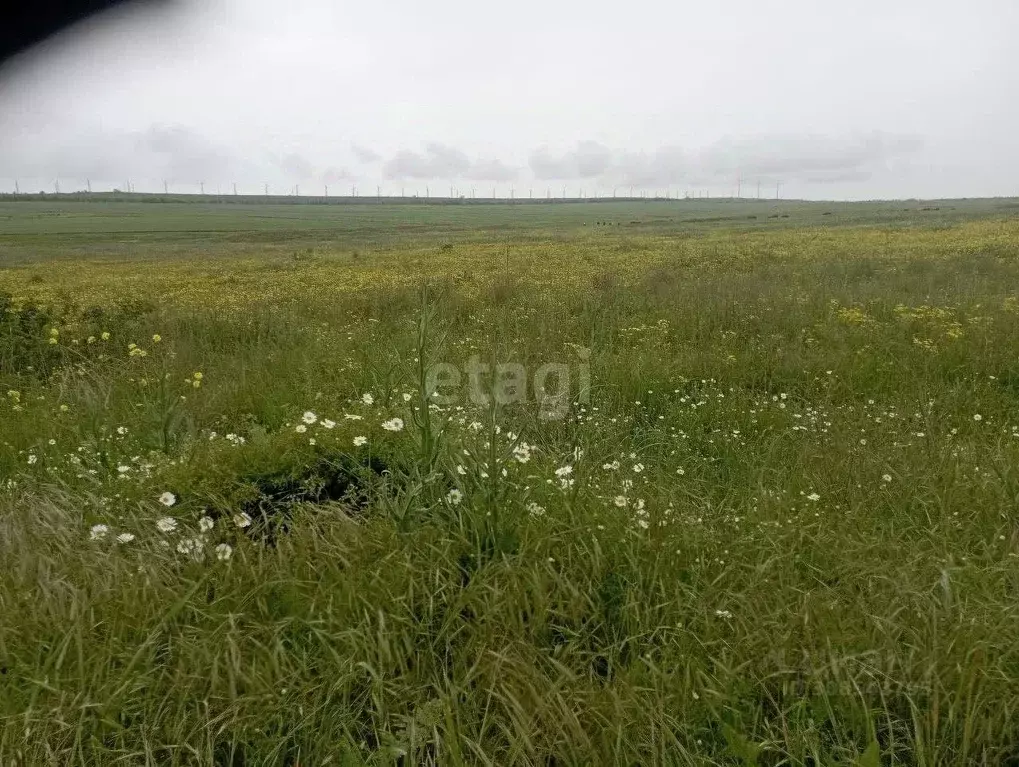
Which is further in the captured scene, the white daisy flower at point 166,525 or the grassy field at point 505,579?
the white daisy flower at point 166,525

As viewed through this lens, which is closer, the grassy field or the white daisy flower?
the grassy field

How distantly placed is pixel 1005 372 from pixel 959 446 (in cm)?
250

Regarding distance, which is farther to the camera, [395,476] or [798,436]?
[798,436]

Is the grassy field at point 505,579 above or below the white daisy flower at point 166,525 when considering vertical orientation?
below

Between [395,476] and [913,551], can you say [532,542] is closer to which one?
[395,476]

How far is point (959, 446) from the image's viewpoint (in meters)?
3.68

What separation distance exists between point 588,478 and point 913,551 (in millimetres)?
1342

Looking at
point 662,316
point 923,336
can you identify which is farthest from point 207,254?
point 923,336

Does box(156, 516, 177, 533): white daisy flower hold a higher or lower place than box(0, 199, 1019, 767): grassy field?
higher

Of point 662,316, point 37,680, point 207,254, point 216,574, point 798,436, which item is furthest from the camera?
point 207,254

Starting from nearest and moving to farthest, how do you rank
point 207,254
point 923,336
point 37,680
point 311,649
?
point 37,680 → point 311,649 → point 923,336 → point 207,254

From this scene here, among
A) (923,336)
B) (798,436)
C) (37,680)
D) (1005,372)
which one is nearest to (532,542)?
(37,680)

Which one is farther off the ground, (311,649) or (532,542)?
(532,542)

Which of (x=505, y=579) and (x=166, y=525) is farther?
(x=166, y=525)
